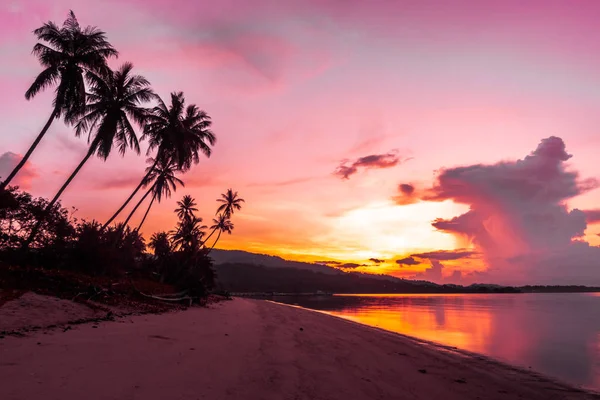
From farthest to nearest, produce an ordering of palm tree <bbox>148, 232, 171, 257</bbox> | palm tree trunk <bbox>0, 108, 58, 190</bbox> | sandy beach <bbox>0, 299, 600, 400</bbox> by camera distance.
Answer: palm tree <bbox>148, 232, 171, 257</bbox> → palm tree trunk <bbox>0, 108, 58, 190</bbox> → sandy beach <bbox>0, 299, 600, 400</bbox>

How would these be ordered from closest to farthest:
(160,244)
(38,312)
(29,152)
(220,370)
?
(220,370) < (38,312) < (29,152) < (160,244)

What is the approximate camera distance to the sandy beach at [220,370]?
5625 millimetres

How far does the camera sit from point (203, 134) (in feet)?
128

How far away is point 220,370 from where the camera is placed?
24.0ft

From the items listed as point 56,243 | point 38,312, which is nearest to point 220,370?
point 38,312

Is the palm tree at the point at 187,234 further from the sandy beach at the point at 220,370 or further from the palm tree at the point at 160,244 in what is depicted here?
the sandy beach at the point at 220,370

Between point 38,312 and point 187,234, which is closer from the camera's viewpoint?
point 38,312

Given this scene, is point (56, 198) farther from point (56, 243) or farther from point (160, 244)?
point (160, 244)

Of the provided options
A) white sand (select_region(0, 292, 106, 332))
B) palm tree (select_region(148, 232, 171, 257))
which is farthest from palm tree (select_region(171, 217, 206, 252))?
white sand (select_region(0, 292, 106, 332))

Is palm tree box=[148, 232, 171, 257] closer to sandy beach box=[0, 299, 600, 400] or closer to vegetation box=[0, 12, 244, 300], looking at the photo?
vegetation box=[0, 12, 244, 300]

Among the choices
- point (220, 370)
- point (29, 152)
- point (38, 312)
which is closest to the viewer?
point (220, 370)

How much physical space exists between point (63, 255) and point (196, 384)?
2440cm

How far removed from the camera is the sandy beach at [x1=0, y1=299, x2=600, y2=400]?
18.5ft

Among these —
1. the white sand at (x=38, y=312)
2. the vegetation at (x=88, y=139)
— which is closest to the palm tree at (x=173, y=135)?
the vegetation at (x=88, y=139)
